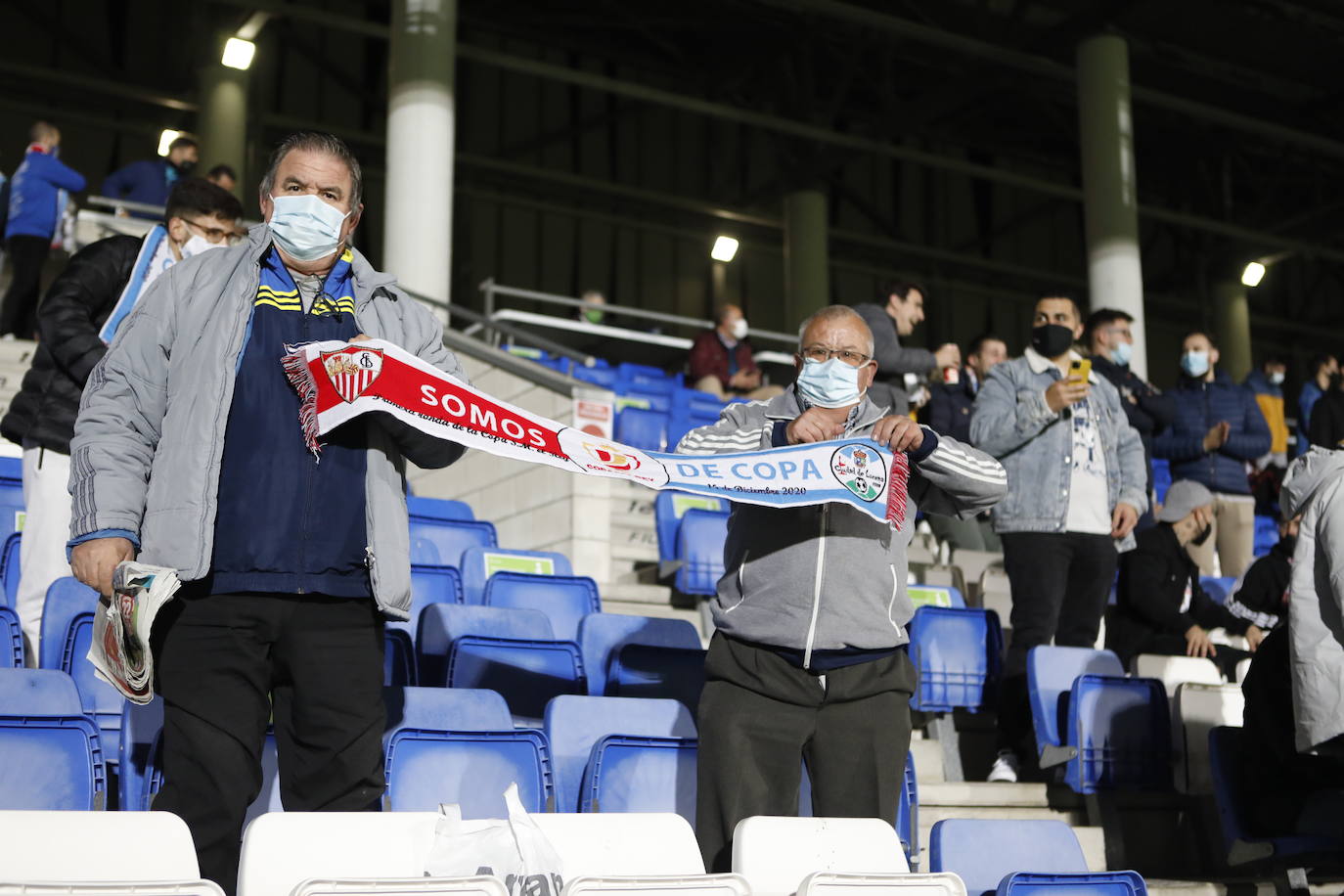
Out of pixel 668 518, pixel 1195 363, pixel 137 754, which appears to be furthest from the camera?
pixel 1195 363

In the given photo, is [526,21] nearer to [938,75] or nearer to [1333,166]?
[938,75]

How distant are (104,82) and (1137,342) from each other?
487 inches

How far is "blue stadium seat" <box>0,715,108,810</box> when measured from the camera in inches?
112

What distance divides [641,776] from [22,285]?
22.6ft

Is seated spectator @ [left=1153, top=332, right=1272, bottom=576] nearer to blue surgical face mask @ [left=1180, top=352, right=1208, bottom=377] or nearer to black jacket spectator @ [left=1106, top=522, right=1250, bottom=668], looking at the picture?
blue surgical face mask @ [left=1180, top=352, right=1208, bottom=377]

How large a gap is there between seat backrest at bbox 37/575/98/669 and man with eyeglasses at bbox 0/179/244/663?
0.24 m

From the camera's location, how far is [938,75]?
18.9 meters

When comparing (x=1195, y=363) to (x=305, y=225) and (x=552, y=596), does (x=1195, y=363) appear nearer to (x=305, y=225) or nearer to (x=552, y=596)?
(x=552, y=596)

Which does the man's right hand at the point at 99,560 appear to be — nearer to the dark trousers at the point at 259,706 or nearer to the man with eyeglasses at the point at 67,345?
the dark trousers at the point at 259,706

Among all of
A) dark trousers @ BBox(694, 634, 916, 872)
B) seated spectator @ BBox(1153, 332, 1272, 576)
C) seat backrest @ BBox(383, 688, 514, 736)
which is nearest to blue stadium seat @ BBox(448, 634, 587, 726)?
seat backrest @ BBox(383, 688, 514, 736)

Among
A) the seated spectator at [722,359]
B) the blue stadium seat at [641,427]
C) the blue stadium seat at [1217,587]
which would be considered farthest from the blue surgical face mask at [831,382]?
the seated spectator at [722,359]

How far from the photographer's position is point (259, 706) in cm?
250

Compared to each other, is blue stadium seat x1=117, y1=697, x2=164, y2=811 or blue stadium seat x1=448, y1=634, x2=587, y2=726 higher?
blue stadium seat x1=448, y1=634, x2=587, y2=726

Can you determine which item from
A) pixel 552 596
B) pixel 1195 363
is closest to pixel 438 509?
pixel 552 596
